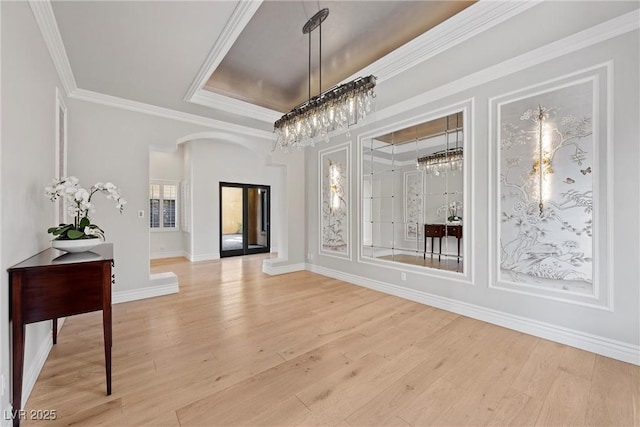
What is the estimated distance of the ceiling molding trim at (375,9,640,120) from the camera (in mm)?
2256

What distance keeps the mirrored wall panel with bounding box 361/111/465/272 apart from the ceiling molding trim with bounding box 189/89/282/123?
1740 millimetres

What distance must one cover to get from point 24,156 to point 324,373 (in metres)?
2.65

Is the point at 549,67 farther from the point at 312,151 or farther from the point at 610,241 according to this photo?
the point at 312,151

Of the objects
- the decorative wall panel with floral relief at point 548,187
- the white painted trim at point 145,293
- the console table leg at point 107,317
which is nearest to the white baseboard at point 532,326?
the decorative wall panel with floral relief at point 548,187

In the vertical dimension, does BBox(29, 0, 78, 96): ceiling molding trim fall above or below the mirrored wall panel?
above

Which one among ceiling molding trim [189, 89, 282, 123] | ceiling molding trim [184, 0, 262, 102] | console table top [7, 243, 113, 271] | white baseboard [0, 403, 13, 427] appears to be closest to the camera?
white baseboard [0, 403, 13, 427]

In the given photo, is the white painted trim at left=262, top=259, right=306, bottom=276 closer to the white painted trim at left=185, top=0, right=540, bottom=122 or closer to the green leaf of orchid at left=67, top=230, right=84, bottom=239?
the white painted trim at left=185, top=0, right=540, bottom=122

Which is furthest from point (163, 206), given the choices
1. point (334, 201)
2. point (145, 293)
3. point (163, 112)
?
point (334, 201)

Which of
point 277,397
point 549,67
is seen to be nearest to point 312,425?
point 277,397

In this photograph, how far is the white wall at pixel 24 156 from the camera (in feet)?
5.14

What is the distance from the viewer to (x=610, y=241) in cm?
233

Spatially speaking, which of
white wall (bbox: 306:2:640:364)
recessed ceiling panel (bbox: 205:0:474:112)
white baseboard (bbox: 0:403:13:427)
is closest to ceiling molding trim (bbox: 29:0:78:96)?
recessed ceiling panel (bbox: 205:0:474:112)

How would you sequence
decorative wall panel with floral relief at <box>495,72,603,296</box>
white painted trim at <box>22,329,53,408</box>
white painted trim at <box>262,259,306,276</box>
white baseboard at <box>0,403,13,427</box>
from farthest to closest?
white painted trim at <box>262,259,306,276</box> → decorative wall panel with floral relief at <box>495,72,603,296</box> → white painted trim at <box>22,329,53,408</box> → white baseboard at <box>0,403,13,427</box>

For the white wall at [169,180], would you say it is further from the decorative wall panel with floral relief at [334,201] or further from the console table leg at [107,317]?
the console table leg at [107,317]
